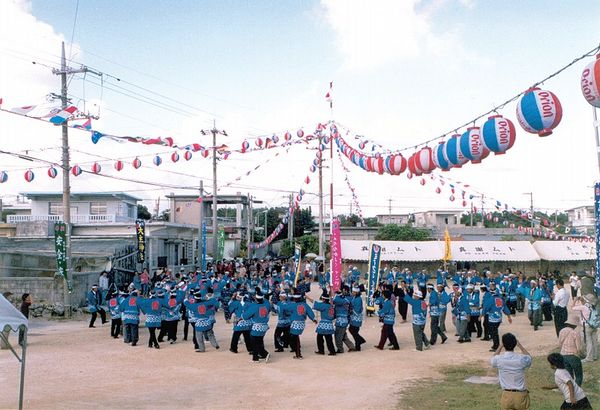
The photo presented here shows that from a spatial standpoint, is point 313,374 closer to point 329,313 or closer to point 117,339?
point 329,313

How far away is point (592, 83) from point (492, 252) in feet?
104

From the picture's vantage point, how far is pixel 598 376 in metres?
10.3

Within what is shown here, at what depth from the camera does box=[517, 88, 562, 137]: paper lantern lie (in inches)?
395

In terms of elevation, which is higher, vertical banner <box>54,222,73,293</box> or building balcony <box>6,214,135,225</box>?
building balcony <box>6,214,135,225</box>

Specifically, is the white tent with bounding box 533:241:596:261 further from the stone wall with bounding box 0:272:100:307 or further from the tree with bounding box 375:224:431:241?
the stone wall with bounding box 0:272:100:307

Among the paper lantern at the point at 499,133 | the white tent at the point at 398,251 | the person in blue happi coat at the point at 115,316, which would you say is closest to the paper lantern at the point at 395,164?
the paper lantern at the point at 499,133

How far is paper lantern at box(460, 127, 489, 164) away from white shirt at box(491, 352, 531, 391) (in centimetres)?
689

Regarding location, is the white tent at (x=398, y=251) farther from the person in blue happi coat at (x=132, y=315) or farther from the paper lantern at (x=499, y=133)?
the paper lantern at (x=499, y=133)

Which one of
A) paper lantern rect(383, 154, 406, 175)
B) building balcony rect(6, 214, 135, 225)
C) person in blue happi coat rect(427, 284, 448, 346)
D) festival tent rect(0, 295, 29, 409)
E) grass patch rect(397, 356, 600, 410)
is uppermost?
paper lantern rect(383, 154, 406, 175)

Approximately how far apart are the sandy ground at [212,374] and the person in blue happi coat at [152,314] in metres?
0.35

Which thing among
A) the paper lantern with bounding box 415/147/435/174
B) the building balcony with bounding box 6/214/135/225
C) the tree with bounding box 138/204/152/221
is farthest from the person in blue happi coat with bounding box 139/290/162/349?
the tree with bounding box 138/204/152/221

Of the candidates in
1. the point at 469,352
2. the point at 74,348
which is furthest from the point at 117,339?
the point at 469,352

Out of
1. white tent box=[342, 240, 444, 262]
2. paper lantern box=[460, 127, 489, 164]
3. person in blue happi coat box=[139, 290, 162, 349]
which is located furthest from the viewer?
white tent box=[342, 240, 444, 262]

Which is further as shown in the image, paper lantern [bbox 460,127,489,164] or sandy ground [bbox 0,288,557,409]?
paper lantern [bbox 460,127,489,164]
